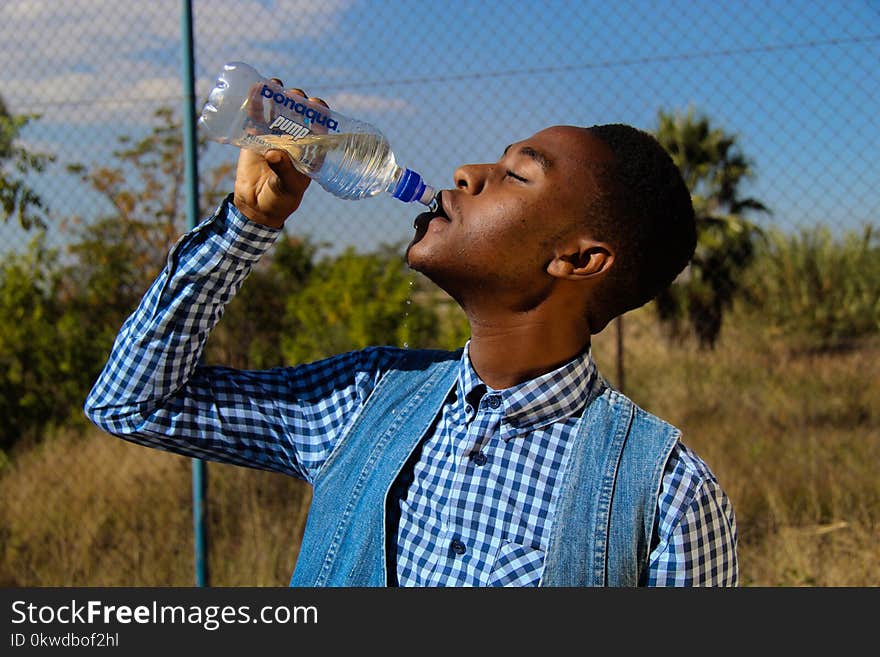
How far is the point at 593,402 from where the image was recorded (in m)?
1.60

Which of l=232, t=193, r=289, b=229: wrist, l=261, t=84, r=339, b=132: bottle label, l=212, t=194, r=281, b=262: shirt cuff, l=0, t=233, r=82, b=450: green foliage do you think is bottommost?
l=212, t=194, r=281, b=262: shirt cuff

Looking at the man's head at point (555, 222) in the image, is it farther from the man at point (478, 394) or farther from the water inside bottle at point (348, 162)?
the water inside bottle at point (348, 162)

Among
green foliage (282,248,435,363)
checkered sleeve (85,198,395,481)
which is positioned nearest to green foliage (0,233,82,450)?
green foliage (282,248,435,363)

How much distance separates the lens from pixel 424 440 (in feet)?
5.35

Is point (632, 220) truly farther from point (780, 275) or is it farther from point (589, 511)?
point (780, 275)

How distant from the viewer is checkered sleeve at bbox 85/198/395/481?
1591 millimetres

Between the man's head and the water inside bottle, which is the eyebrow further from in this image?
the water inside bottle

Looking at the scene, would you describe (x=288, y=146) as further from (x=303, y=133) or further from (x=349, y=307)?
(x=349, y=307)

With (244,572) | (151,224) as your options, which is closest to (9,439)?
(151,224)

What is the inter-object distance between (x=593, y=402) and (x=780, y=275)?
4.41 metres

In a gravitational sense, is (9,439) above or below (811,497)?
above

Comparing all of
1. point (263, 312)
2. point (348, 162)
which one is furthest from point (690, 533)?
point (263, 312)

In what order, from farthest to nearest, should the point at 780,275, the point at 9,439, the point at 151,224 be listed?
the point at 780,275 < the point at 9,439 < the point at 151,224

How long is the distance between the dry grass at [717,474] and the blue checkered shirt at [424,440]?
2253mm
